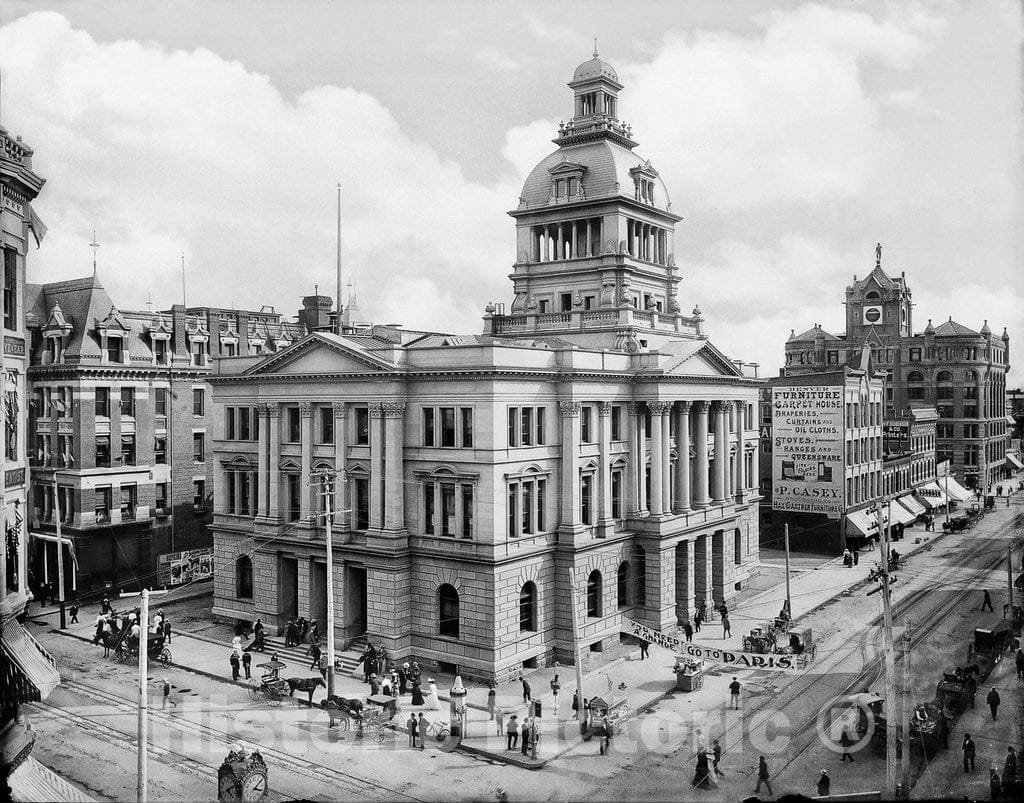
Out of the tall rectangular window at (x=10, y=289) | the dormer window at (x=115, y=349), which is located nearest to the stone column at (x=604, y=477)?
the tall rectangular window at (x=10, y=289)

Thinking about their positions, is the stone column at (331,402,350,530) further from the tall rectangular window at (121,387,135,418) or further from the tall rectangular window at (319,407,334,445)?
the tall rectangular window at (121,387,135,418)

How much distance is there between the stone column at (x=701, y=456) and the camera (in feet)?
181

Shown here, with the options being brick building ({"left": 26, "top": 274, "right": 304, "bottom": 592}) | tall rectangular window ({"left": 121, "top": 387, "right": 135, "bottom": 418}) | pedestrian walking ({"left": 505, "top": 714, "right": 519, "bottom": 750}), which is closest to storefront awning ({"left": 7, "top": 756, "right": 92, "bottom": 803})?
pedestrian walking ({"left": 505, "top": 714, "right": 519, "bottom": 750})

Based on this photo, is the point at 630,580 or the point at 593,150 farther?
the point at 593,150

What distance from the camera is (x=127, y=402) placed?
60656mm

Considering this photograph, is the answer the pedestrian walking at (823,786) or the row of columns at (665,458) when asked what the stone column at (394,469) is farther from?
the pedestrian walking at (823,786)

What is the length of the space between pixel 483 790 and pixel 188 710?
14.7m

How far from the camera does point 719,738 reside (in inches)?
1368

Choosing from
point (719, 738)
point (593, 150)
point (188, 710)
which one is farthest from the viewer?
point (593, 150)

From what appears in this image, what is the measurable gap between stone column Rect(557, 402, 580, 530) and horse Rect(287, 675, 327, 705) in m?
14.2

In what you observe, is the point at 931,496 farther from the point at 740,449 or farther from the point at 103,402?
the point at 103,402

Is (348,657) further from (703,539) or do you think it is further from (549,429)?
(703,539)

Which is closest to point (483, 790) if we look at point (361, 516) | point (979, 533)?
point (361, 516)

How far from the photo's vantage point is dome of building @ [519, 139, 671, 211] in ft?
194
